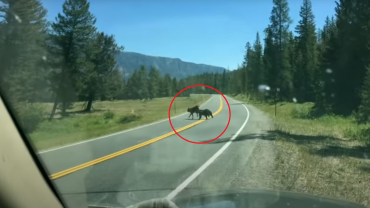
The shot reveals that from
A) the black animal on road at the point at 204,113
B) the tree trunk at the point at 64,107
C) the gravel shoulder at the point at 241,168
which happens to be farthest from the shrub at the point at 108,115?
the black animal on road at the point at 204,113

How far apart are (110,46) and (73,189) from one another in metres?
4.46

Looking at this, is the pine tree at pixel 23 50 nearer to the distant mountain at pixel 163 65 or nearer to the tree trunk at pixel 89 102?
the tree trunk at pixel 89 102

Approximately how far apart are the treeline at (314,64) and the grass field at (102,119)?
2.38m

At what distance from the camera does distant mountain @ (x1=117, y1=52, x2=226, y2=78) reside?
33.1ft

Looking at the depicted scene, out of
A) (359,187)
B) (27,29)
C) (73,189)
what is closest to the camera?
(73,189)

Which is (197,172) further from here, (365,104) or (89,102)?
(365,104)

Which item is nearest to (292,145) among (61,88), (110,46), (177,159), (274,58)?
(177,159)

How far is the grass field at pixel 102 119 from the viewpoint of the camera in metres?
10.9

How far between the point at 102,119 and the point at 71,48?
503 centimetres

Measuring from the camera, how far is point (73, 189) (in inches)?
257

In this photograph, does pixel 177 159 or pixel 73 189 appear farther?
pixel 177 159

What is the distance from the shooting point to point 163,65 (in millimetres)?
12211

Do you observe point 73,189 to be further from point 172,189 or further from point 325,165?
point 325,165

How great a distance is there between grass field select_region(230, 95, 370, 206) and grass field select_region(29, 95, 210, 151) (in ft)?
13.4
